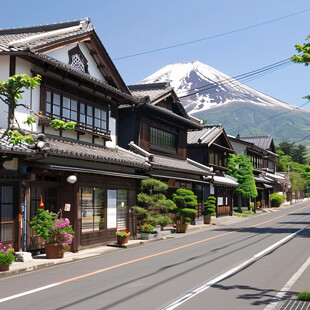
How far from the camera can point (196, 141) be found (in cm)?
4031

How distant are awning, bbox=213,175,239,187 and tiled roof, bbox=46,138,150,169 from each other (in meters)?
17.1

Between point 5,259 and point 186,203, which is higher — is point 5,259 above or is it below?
below

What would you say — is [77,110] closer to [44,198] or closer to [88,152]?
[88,152]

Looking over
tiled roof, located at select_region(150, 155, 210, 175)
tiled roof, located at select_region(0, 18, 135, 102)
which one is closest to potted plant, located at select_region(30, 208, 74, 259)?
tiled roof, located at select_region(0, 18, 135, 102)

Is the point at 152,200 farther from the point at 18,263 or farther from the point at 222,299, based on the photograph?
the point at 222,299

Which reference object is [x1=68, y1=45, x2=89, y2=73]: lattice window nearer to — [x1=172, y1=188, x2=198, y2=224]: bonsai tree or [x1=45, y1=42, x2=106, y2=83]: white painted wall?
[x1=45, y1=42, x2=106, y2=83]: white painted wall

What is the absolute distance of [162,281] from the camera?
1030 cm

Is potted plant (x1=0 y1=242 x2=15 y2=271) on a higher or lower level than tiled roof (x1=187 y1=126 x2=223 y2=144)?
lower

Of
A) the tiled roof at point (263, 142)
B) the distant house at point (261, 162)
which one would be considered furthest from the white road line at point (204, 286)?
the tiled roof at point (263, 142)

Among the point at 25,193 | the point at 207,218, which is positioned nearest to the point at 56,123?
the point at 25,193

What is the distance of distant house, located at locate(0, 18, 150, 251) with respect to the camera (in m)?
14.5

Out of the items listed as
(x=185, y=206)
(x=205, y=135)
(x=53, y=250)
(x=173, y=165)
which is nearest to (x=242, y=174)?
(x=205, y=135)

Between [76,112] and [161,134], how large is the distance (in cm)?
1116

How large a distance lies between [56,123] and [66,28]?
10243 millimetres
